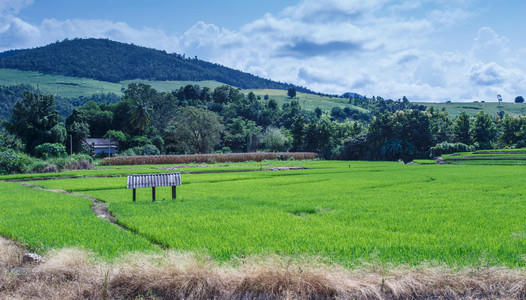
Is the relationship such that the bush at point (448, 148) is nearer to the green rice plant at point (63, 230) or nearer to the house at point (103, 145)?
the house at point (103, 145)

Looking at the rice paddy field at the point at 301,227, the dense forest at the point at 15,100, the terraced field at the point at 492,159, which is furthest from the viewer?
the dense forest at the point at 15,100

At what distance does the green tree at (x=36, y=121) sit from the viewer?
2404 inches

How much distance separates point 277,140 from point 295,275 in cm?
7732

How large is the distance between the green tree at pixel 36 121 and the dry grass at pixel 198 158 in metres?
12.2

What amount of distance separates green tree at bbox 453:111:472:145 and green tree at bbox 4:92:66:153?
71.4 m

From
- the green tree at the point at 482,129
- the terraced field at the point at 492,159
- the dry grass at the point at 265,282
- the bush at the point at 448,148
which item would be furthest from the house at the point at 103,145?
the dry grass at the point at 265,282

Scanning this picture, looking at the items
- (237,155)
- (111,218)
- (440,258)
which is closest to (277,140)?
(237,155)

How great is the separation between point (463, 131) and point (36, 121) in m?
76.2

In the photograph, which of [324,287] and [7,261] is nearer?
[324,287]

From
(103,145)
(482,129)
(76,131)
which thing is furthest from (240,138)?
(482,129)

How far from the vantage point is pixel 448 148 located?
2744 inches

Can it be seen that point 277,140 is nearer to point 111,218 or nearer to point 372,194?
point 372,194

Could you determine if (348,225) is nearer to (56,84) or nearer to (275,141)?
(275,141)

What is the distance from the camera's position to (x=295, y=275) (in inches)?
272
